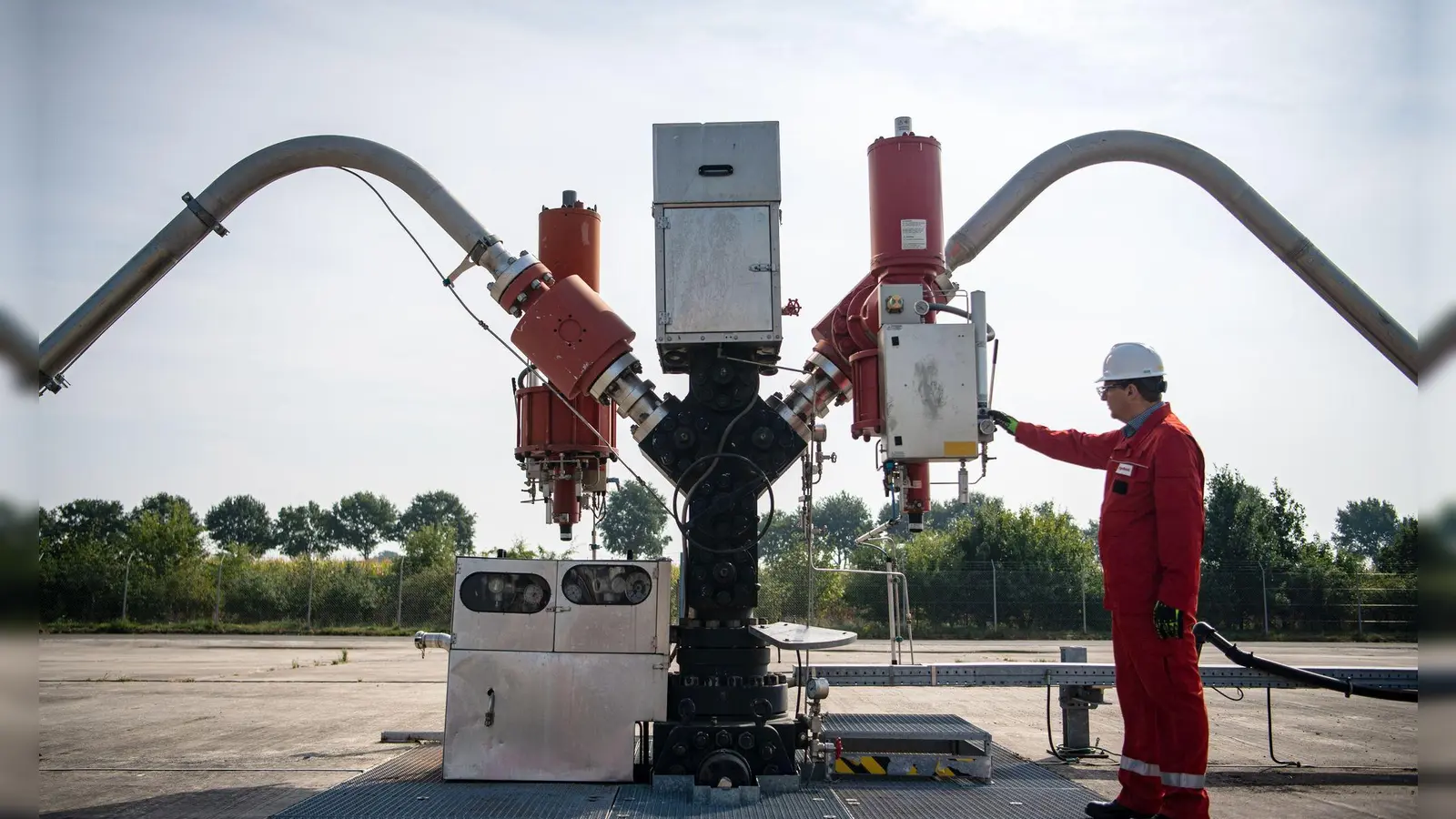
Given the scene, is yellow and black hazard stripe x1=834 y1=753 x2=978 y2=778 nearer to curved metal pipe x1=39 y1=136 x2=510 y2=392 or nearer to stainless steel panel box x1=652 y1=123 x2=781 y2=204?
stainless steel panel box x1=652 y1=123 x2=781 y2=204

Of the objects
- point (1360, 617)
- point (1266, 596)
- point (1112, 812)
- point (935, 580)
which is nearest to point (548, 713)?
point (1112, 812)

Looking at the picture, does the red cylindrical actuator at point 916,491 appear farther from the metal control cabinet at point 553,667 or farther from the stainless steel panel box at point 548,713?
the stainless steel panel box at point 548,713

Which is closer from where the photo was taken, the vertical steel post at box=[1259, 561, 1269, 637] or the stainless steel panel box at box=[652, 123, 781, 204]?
the stainless steel panel box at box=[652, 123, 781, 204]

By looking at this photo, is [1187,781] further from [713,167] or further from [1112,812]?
[713,167]

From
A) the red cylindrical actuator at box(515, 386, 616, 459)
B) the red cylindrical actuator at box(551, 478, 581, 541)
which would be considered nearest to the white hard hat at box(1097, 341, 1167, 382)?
the red cylindrical actuator at box(515, 386, 616, 459)

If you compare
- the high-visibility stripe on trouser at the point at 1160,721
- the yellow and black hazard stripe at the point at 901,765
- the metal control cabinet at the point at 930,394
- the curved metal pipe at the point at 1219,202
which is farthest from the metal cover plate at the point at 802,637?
the curved metal pipe at the point at 1219,202

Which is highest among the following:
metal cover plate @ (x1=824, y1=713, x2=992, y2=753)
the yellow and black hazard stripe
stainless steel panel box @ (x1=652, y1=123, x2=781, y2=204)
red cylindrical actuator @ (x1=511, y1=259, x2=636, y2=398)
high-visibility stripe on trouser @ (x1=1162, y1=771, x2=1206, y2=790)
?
Result: stainless steel panel box @ (x1=652, y1=123, x2=781, y2=204)

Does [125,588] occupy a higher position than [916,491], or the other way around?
[916,491]

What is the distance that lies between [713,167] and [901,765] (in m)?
3.62

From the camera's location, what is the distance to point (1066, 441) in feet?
18.0

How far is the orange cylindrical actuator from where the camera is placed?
7.12 meters

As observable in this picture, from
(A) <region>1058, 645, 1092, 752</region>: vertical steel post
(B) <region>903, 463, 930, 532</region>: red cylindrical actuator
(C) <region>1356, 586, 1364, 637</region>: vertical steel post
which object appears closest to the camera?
(B) <region>903, 463, 930, 532</region>: red cylindrical actuator

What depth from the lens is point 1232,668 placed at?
6535 mm

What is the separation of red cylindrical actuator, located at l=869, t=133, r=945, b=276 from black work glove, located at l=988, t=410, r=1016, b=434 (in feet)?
3.61
